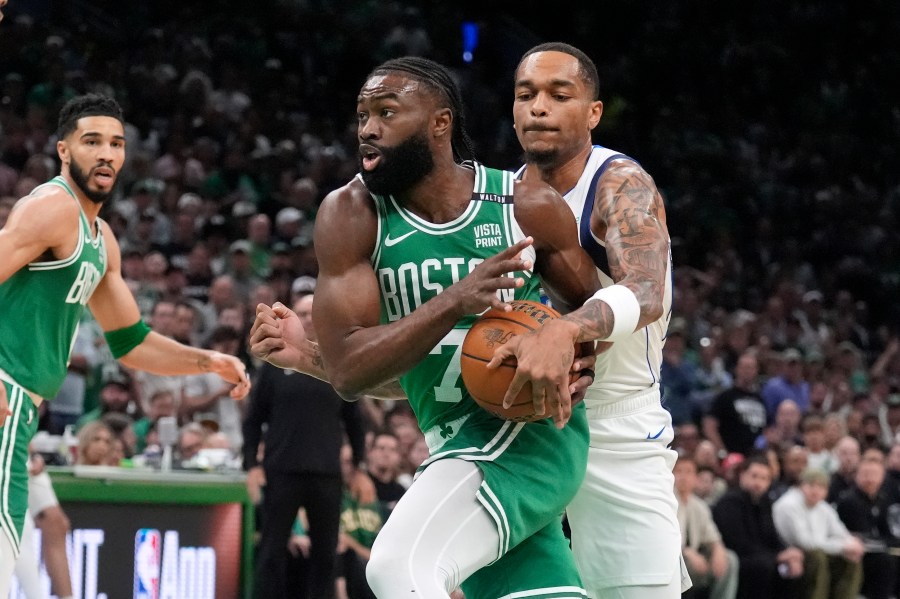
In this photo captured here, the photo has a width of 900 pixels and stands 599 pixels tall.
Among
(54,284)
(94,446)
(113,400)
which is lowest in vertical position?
(94,446)

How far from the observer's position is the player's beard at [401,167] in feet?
12.4

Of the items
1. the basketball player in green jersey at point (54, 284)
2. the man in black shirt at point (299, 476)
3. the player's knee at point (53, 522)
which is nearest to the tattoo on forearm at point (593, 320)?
the basketball player in green jersey at point (54, 284)

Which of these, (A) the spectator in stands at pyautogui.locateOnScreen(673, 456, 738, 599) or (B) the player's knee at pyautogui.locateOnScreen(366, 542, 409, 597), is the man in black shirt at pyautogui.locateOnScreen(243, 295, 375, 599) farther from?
(B) the player's knee at pyautogui.locateOnScreen(366, 542, 409, 597)

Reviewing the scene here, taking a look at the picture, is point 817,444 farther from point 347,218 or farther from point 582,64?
point 347,218

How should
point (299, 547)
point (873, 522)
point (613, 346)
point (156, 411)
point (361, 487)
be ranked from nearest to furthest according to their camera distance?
1. point (613, 346)
2. point (299, 547)
3. point (361, 487)
4. point (156, 411)
5. point (873, 522)

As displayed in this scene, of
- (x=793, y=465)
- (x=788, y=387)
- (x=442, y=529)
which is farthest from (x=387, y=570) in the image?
(x=788, y=387)

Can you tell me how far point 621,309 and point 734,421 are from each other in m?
9.08

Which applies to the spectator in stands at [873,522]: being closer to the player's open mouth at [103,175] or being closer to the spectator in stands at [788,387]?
the spectator in stands at [788,387]

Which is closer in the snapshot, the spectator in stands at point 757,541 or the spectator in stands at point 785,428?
the spectator in stands at point 757,541

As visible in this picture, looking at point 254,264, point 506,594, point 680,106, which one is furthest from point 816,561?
point 680,106

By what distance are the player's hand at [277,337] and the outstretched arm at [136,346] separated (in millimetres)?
1389

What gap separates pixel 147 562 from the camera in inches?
310

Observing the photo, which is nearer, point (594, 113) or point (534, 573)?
point (534, 573)

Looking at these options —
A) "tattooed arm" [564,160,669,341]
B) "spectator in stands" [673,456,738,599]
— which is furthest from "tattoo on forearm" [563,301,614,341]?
"spectator in stands" [673,456,738,599]
